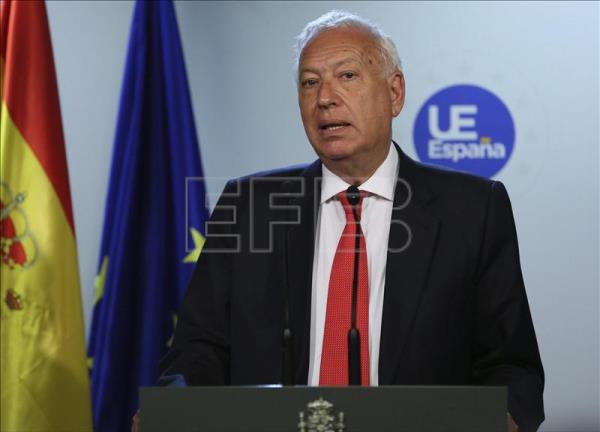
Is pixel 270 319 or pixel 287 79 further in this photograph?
pixel 287 79

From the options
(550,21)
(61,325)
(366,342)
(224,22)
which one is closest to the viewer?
(366,342)

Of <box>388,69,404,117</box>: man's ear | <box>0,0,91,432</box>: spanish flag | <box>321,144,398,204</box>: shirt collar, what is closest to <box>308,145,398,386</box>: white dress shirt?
<box>321,144,398,204</box>: shirt collar

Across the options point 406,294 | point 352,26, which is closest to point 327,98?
point 352,26

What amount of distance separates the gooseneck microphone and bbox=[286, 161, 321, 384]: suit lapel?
10 centimetres

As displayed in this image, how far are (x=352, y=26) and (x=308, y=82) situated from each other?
0.17 metres

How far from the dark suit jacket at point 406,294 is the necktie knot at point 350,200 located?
0.23 ft

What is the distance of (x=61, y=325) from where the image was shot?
11.2 ft

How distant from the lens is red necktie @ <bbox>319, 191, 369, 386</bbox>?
2.05 metres

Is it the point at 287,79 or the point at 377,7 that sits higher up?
the point at 377,7

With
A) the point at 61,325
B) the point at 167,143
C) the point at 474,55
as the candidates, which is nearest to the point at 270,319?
the point at 61,325

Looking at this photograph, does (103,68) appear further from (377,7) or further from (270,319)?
(270,319)

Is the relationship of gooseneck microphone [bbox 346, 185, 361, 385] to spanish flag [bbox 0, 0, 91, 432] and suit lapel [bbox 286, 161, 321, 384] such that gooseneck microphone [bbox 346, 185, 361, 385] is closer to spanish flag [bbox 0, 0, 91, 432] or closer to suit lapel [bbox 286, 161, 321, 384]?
suit lapel [bbox 286, 161, 321, 384]

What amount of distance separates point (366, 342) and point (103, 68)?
2.41 m

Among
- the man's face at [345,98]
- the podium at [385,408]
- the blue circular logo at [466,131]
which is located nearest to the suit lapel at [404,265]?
the man's face at [345,98]
